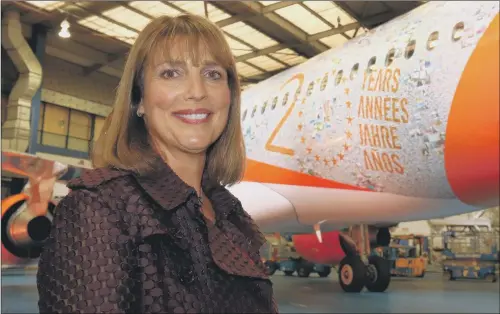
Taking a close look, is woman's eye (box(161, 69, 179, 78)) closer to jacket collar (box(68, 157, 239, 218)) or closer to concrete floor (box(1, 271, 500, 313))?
jacket collar (box(68, 157, 239, 218))

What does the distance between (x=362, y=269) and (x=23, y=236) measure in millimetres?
4229

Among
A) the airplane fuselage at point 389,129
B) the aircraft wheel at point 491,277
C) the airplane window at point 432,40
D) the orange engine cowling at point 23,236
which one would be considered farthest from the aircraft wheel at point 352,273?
the aircraft wheel at point 491,277

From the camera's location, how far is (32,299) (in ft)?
19.7

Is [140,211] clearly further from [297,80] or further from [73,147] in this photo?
[73,147]

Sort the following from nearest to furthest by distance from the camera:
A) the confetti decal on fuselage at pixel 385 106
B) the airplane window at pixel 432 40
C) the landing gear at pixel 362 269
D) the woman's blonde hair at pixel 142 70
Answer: the woman's blonde hair at pixel 142 70 → the confetti decal on fuselage at pixel 385 106 → the airplane window at pixel 432 40 → the landing gear at pixel 362 269

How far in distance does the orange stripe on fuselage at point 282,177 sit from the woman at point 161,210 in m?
3.23

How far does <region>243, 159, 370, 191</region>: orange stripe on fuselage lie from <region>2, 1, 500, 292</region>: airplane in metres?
0.01

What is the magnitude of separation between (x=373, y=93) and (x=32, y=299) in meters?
4.97

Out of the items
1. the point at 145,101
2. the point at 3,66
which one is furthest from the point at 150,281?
the point at 3,66

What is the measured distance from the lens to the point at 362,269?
6.34m

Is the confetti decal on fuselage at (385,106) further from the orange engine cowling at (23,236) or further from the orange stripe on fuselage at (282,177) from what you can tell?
the orange engine cowling at (23,236)

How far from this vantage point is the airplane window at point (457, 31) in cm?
335

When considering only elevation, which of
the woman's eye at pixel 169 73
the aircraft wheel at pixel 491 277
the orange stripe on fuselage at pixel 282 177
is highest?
the orange stripe on fuselage at pixel 282 177

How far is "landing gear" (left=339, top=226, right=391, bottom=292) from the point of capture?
241 inches
